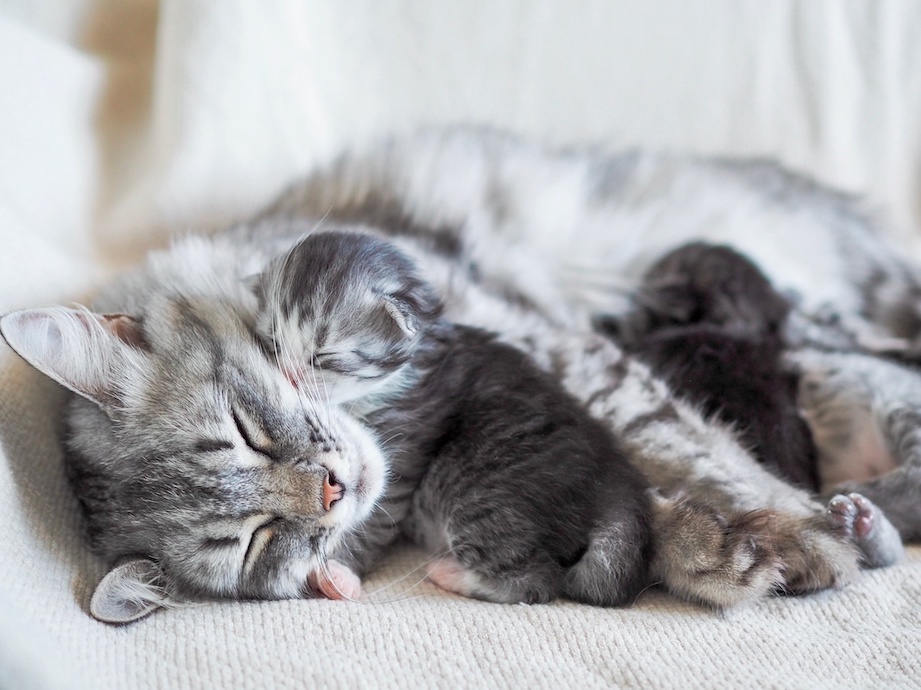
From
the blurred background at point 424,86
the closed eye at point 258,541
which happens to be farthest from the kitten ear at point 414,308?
the blurred background at point 424,86

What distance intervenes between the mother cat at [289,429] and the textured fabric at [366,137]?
71 mm

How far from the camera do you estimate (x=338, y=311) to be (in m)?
1.25

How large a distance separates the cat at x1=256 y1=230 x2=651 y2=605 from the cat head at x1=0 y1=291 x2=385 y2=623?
0.10 meters

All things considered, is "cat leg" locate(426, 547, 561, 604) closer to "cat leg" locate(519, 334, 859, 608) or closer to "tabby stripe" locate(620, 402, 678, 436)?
"cat leg" locate(519, 334, 859, 608)

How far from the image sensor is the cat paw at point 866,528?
130 centimetres

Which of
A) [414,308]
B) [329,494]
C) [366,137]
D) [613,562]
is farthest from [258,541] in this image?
[366,137]

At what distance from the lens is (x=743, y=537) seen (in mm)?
1233

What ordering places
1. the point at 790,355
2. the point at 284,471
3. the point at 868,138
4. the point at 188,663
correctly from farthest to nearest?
the point at 868,138 → the point at 790,355 → the point at 284,471 → the point at 188,663

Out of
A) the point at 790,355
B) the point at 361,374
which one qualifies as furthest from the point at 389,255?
the point at 790,355

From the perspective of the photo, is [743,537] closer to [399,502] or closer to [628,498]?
[628,498]

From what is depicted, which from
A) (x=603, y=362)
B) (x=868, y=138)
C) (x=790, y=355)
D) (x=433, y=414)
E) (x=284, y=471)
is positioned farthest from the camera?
(x=868, y=138)

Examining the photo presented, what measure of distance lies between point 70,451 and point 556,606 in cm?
84

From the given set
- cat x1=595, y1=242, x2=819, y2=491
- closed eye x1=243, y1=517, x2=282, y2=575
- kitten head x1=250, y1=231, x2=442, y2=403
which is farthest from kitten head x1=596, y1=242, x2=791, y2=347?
closed eye x1=243, y1=517, x2=282, y2=575

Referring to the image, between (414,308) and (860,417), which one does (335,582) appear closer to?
(414,308)
